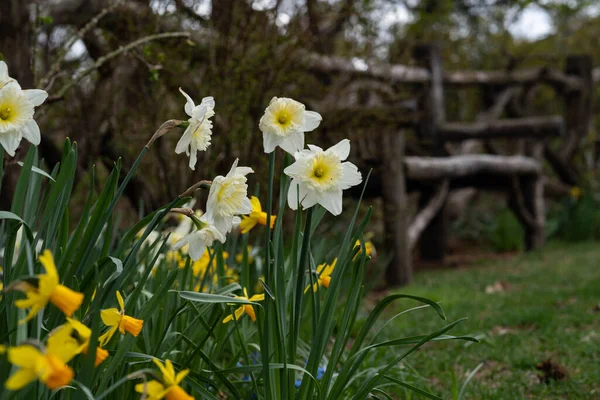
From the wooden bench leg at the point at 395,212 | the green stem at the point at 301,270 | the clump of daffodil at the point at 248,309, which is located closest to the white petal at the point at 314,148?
the green stem at the point at 301,270

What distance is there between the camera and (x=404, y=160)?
5102mm

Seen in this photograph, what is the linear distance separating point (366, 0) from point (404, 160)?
4.09ft

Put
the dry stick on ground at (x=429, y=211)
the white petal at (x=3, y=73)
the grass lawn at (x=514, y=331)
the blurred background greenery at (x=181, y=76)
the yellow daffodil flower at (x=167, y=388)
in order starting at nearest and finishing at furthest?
1. the yellow daffodil flower at (x=167, y=388)
2. the white petal at (x=3, y=73)
3. the grass lawn at (x=514, y=331)
4. the blurred background greenery at (x=181, y=76)
5. the dry stick on ground at (x=429, y=211)

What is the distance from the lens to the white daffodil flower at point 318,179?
3.95 ft

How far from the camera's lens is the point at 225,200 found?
47.7 inches

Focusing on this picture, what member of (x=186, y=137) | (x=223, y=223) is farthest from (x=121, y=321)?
(x=186, y=137)

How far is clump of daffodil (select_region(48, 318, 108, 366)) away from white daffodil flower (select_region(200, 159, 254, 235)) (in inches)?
12.9

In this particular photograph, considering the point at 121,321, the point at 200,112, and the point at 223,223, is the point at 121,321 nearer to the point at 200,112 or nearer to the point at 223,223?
the point at 223,223

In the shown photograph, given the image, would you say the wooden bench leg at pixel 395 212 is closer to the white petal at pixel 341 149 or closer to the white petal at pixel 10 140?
the white petal at pixel 341 149

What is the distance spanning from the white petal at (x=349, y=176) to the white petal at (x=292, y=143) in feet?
Answer: 0.32

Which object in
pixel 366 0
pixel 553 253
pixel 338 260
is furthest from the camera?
pixel 553 253

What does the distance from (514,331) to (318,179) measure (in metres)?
2.32

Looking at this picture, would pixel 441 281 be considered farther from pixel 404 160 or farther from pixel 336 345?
pixel 336 345

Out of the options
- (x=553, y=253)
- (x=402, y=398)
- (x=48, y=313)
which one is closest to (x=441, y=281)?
(x=553, y=253)
